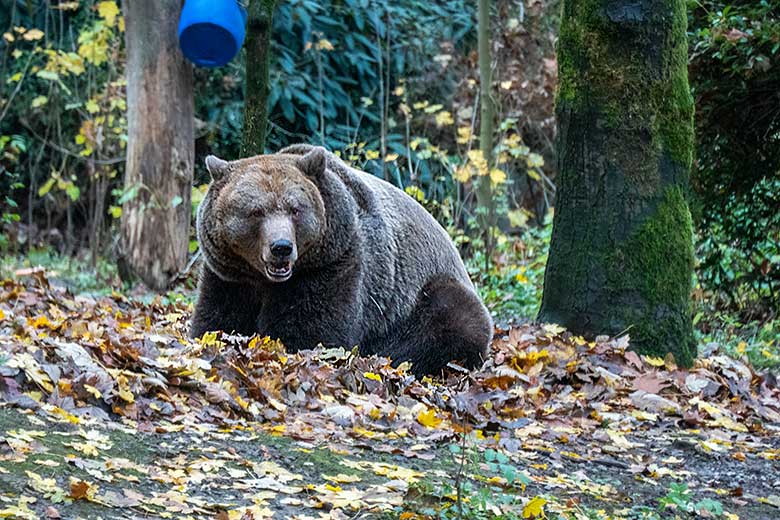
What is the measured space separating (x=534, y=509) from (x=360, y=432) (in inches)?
48.7

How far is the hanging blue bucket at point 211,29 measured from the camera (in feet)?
32.4

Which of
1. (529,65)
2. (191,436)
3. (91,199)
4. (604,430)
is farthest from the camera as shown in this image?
(529,65)

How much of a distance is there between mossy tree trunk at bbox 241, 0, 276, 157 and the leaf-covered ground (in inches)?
80.2

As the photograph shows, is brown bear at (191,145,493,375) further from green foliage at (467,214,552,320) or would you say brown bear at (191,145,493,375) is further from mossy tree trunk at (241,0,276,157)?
green foliage at (467,214,552,320)

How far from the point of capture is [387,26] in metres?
15.6

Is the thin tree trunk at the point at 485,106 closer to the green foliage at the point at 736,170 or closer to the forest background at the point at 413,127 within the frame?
the forest background at the point at 413,127

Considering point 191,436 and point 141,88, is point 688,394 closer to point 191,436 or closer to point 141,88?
point 191,436

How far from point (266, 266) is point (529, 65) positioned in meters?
9.35

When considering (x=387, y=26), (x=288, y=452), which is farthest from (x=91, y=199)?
(x=288, y=452)

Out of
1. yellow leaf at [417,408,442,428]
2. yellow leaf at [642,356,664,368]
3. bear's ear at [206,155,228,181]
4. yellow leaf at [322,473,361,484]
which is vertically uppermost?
bear's ear at [206,155,228,181]

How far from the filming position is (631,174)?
7.40 m

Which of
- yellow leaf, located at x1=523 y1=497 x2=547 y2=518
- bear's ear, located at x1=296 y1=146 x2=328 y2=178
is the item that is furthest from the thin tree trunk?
yellow leaf, located at x1=523 y1=497 x2=547 y2=518

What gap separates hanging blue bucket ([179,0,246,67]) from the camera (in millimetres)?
9867

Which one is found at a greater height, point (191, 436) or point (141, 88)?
point (141, 88)
